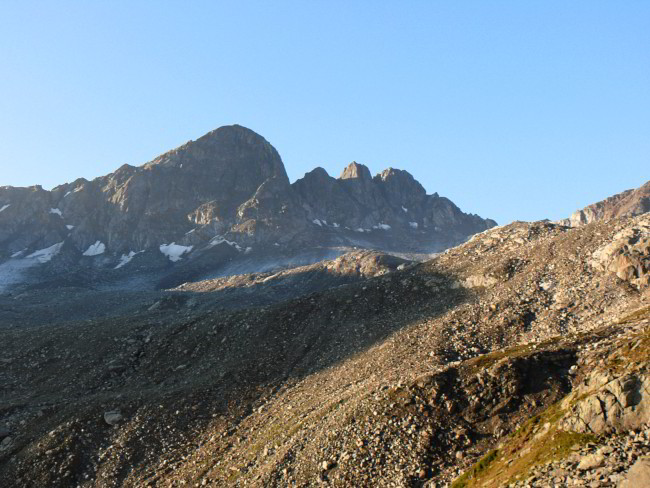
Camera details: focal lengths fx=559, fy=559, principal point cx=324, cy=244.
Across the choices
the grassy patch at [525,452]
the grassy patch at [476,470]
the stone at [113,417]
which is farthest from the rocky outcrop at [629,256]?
the stone at [113,417]

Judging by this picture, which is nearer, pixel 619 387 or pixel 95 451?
pixel 619 387

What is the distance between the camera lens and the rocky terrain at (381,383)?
1043 inches

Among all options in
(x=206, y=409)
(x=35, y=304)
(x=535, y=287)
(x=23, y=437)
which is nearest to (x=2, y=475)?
(x=23, y=437)

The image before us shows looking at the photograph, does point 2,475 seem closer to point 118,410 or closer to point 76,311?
point 118,410

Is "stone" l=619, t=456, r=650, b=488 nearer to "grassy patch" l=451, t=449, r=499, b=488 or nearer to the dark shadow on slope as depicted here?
"grassy patch" l=451, t=449, r=499, b=488

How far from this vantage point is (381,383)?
122ft

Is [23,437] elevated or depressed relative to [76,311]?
depressed

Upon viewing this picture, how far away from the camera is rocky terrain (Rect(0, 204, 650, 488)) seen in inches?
1043

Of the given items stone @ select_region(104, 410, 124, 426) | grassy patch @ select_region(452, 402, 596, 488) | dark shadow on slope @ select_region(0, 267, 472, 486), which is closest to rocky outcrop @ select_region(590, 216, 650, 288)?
dark shadow on slope @ select_region(0, 267, 472, 486)

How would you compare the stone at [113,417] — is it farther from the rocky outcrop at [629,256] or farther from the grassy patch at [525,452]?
the rocky outcrop at [629,256]

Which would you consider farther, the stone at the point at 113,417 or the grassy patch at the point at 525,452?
the stone at the point at 113,417

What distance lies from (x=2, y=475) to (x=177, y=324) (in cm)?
2837

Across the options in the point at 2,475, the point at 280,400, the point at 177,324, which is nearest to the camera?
the point at 2,475

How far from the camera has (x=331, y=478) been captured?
29.6 m
